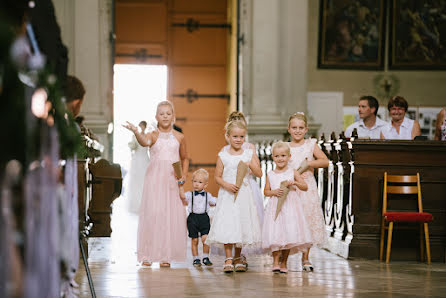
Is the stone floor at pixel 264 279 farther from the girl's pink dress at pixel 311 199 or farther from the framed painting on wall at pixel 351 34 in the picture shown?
the framed painting on wall at pixel 351 34

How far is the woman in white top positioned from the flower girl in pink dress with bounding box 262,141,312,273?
7.62ft

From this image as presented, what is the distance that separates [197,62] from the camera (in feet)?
52.2

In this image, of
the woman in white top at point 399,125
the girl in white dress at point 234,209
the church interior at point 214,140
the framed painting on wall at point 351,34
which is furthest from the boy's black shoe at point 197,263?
the framed painting on wall at point 351,34

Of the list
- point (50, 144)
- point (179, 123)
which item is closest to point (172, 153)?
point (50, 144)

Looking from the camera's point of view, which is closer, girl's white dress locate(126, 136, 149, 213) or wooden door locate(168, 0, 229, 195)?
girl's white dress locate(126, 136, 149, 213)

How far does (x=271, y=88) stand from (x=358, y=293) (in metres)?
7.90

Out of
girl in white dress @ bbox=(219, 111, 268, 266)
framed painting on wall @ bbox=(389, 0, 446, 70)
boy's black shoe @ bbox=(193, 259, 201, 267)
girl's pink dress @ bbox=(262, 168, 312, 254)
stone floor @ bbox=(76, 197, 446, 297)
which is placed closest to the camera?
stone floor @ bbox=(76, 197, 446, 297)

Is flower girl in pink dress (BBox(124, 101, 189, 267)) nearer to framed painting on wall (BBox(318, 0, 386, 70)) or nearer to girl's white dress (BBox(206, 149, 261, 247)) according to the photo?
girl's white dress (BBox(206, 149, 261, 247))

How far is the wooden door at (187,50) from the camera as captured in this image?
51.0 ft

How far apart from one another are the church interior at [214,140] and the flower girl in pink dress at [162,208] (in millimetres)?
16

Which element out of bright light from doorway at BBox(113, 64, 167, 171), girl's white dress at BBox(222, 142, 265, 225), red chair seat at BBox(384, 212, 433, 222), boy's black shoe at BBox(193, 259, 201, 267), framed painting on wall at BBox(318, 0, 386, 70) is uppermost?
framed painting on wall at BBox(318, 0, 386, 70)

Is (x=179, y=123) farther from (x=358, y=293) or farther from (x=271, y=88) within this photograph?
(x=358, y=293)

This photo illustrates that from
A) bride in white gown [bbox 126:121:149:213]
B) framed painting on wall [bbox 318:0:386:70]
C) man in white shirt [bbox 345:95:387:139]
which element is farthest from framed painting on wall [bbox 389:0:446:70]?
man in white shirt [bbox 345:95:387:139]

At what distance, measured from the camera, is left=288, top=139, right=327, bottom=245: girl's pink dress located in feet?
21.8
